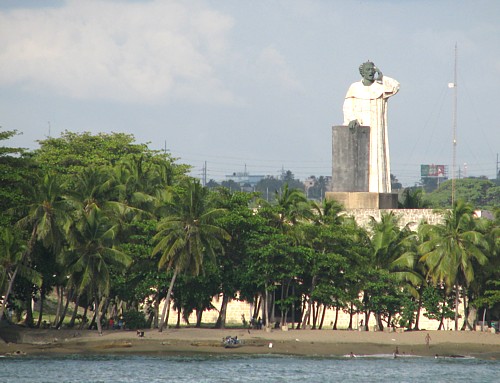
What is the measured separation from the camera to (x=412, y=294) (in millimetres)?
75875

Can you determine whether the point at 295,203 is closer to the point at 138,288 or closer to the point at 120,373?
the point at 138,288

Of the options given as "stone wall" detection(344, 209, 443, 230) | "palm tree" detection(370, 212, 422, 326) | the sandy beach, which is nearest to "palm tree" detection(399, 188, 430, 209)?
"stone wall" detection(344, 209, 443, 230)

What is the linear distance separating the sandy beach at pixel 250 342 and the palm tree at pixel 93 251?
11.4 ft

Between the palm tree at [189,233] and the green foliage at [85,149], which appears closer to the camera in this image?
the palm tree at [189,233]

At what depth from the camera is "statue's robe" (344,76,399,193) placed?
86.2 m

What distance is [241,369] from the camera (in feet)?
215

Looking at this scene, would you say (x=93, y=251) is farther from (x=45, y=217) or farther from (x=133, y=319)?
(x=133, y=319)

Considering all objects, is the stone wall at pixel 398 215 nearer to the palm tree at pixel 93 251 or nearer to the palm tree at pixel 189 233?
the palm tree at pixel 189 233

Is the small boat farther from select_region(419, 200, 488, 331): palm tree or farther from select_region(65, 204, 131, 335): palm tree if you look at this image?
select_region(419, 200, 488, 331): palm tree

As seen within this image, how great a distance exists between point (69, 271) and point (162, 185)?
10.9 meters

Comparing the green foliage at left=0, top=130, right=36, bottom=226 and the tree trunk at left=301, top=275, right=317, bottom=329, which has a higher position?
the green foliage at left=0, top=130, right=36, bottom=226

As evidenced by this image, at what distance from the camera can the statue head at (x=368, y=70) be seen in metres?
87.2

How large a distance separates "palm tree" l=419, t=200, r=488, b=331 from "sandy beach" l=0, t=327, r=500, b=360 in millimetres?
3916

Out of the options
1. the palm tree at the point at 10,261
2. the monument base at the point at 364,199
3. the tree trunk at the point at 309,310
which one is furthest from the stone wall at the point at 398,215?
the palm tree at the point at 10,261
